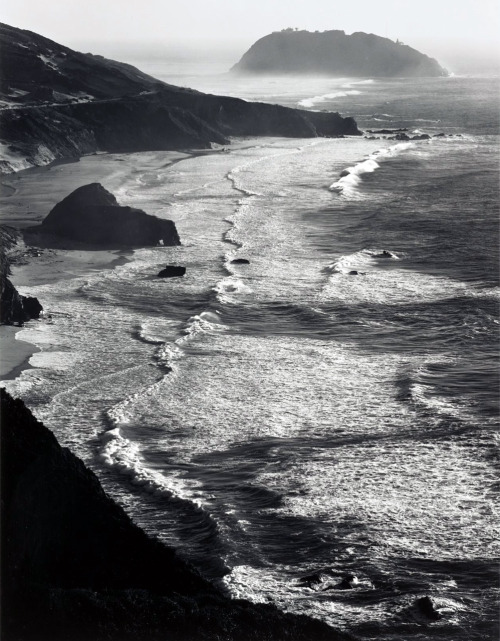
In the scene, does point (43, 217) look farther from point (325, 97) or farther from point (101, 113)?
point (325, 97)

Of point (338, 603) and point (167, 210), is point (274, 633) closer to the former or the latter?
point (338, 603)

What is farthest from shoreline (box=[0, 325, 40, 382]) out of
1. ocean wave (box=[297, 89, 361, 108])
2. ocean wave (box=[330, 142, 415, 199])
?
ocean wave (box=[297, 89, 361, 108])

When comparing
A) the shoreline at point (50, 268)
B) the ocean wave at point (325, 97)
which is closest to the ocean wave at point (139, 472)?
the shoreline at point (50, 268)

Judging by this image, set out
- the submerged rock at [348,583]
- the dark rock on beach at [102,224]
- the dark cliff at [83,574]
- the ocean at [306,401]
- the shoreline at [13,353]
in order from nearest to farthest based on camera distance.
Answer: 1. the dark cliff at [83,574]
2. the submerged rock at [348,583]
3. the ocean at [306,401]
4. the shoreline at [13,353]
5. the dark rock on beach at [102,224]

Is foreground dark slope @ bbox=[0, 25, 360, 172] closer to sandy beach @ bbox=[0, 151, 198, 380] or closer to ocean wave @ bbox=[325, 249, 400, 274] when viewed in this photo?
sandy beach @ bbox=[0, 151, 198, 380]

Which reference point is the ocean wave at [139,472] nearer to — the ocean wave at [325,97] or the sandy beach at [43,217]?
the sandy beach at [43,217]
